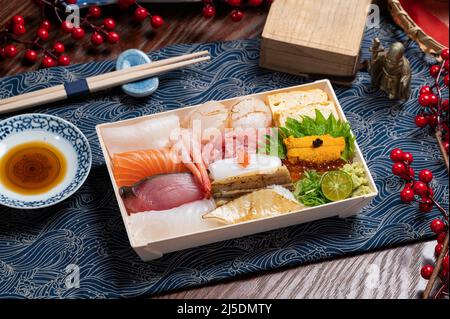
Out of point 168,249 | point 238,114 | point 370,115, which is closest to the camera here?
point 168,249

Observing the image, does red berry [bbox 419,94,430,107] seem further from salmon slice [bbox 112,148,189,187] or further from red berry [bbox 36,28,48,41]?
red berry [bbox 36,28,48,41]

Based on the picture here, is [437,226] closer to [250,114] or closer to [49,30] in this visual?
[250,114]

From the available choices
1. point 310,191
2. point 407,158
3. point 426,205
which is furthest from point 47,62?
point 426,205

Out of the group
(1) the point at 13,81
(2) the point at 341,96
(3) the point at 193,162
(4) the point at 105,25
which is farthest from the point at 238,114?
(1) the point at 13,81

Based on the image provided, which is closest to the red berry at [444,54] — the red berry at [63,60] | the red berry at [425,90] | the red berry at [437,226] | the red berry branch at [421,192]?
the red berry at [425,90]

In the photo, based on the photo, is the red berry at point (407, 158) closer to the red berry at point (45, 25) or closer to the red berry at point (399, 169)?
the red berry at point (399, 169)

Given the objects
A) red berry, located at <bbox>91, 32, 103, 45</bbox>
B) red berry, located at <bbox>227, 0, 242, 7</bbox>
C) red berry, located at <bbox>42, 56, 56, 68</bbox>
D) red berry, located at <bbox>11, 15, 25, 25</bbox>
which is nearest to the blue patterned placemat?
red berry, located at <bbox>42, 56, 56, 68</bbox>

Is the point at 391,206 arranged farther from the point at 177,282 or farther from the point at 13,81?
the point at 13,81
